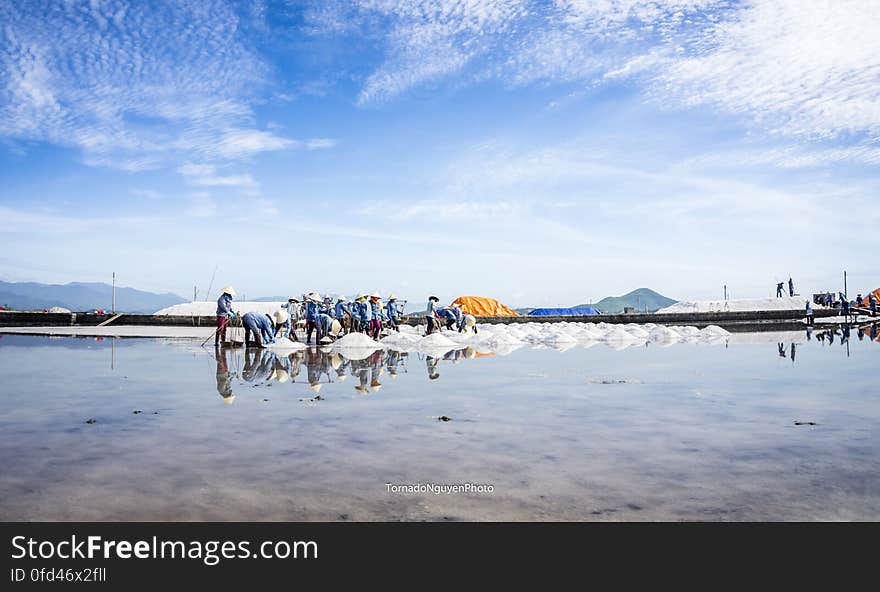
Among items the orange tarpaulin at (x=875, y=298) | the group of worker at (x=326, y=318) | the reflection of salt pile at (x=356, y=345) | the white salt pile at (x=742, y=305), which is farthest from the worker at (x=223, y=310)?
the orange tarpaulin at (x=875, y=298)

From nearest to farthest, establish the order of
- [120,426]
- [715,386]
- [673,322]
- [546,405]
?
1. [120,426]
2. [546,405]
3. [715,386]
4. [673,322]

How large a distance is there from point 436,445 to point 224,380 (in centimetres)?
571

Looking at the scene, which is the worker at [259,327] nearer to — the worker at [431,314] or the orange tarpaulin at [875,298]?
the worker at [431,314]

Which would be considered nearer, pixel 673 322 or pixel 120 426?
pixel 120 426

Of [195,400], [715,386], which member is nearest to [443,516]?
[195,400]

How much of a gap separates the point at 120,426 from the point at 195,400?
170cm

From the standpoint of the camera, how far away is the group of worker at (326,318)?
16.8 m

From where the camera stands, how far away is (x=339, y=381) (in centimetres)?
980

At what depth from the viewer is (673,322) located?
1604 inches

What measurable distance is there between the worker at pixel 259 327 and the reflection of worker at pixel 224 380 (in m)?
1.71

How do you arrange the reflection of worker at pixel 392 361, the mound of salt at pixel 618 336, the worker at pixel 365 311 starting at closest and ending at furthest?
the reflection of worker at pixel 392 361
the worker at pixel 365 311
the mound of salt at pixel 618 336

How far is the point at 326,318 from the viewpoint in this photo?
739 inches

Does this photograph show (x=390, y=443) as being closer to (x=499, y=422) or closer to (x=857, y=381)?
(x=499, y=422)
